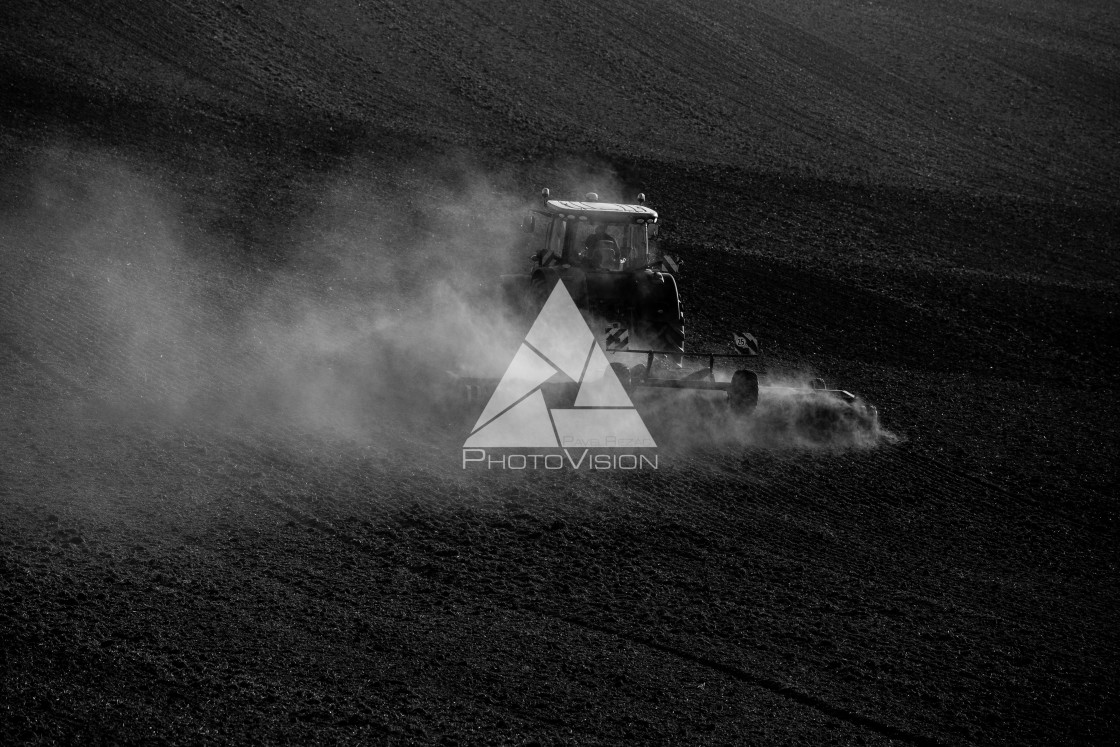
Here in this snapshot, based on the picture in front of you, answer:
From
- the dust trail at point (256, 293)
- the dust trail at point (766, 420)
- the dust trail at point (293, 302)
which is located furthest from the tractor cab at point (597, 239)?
the dust trail at point (766, 420)

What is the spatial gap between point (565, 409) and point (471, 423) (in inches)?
40.5

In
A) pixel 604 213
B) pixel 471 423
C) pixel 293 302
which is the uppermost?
pixel 604 213

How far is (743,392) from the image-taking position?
1134 centimetres

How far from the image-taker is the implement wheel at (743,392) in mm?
11281

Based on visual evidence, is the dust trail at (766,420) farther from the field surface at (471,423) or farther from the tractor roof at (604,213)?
the tractor roof at (604,213)

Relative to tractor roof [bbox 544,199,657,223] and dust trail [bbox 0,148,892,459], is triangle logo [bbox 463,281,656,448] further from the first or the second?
tractor roof [bbox 544,199,657,223]

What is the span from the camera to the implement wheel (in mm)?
11281

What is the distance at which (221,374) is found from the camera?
40.2 ft

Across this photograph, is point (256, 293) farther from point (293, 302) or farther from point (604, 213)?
point (604, 213)

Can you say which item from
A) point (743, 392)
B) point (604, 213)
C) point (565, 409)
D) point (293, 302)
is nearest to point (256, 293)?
point (293, 302)

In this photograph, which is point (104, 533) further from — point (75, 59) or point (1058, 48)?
point (1058, 48)

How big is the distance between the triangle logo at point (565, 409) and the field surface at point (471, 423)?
56cm

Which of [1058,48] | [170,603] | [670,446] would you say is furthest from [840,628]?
[1058,48]

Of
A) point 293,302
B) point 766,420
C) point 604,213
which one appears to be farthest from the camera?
point 293,302
